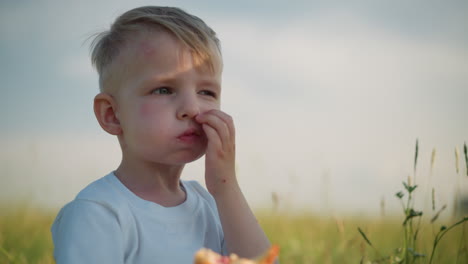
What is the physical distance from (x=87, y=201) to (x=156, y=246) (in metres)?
0.37

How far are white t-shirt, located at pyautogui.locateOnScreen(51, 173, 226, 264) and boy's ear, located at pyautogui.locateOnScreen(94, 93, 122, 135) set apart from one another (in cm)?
23

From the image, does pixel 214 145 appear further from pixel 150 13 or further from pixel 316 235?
pixel 316 235

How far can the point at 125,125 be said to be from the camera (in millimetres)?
2225

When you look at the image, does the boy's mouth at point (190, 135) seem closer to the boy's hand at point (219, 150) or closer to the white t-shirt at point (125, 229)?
the boy's hand at point (219, 150)

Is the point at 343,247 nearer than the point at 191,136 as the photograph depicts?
No

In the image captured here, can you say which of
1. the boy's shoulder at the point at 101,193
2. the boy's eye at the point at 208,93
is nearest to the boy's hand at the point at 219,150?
the boy's eye at the point at 208,93

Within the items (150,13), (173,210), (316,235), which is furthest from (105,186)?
→ (316,235)

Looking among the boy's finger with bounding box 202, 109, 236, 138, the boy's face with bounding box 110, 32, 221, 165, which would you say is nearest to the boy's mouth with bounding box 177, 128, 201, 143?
the boy's face with bounding box 110, 32, 221, 165

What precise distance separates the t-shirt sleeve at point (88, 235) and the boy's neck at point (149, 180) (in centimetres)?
27

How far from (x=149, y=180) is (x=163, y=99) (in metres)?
0.44

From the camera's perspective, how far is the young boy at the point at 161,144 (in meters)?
2.06

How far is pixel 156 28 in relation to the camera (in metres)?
2.22

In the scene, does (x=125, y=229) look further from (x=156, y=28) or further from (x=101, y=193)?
(x=156, y=28)

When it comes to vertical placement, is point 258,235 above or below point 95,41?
below
